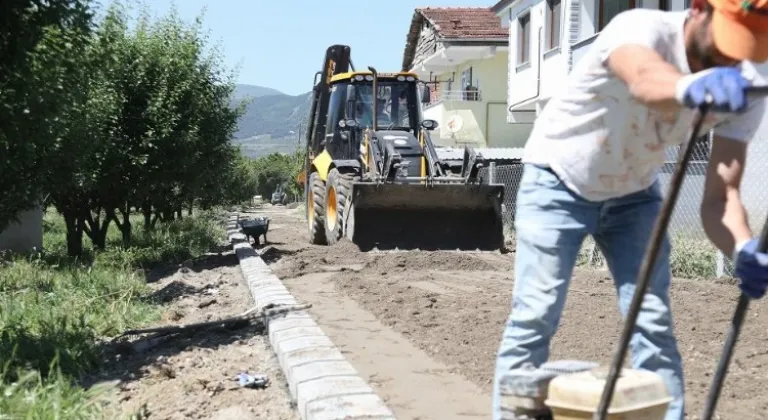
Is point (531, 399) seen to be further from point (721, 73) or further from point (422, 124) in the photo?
point (422, 124)

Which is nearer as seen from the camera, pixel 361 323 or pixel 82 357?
pixel 82 357

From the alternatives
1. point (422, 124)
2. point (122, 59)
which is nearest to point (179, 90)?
point (122, 59)

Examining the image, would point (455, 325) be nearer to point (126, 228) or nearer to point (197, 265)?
point (197, 265)

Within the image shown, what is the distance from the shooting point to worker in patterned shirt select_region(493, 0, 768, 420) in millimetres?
2467

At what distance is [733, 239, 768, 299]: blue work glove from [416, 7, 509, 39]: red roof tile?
26.7 metres

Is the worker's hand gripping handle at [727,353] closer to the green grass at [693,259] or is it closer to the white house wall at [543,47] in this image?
the green grass at [693,259]

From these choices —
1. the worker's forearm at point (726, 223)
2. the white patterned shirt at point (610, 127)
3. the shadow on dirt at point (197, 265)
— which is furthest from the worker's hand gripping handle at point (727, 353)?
the shadow on dirt at point (197, 265)

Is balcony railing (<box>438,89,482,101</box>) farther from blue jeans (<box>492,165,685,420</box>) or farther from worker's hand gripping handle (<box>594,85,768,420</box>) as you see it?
worker's hand gripping handle (<box>594,85,768,420</box>)

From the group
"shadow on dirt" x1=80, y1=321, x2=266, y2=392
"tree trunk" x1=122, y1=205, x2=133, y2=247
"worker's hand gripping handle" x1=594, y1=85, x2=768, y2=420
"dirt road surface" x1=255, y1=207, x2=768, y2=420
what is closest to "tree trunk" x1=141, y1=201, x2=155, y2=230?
"tree trunk" x1=122, y1=205, x2=133, y2=247

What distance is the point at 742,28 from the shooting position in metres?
2.06

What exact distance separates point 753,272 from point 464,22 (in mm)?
29486

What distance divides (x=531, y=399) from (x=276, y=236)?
1763 cm

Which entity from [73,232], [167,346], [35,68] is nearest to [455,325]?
[167,346]

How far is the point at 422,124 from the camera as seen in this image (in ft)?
42.7
